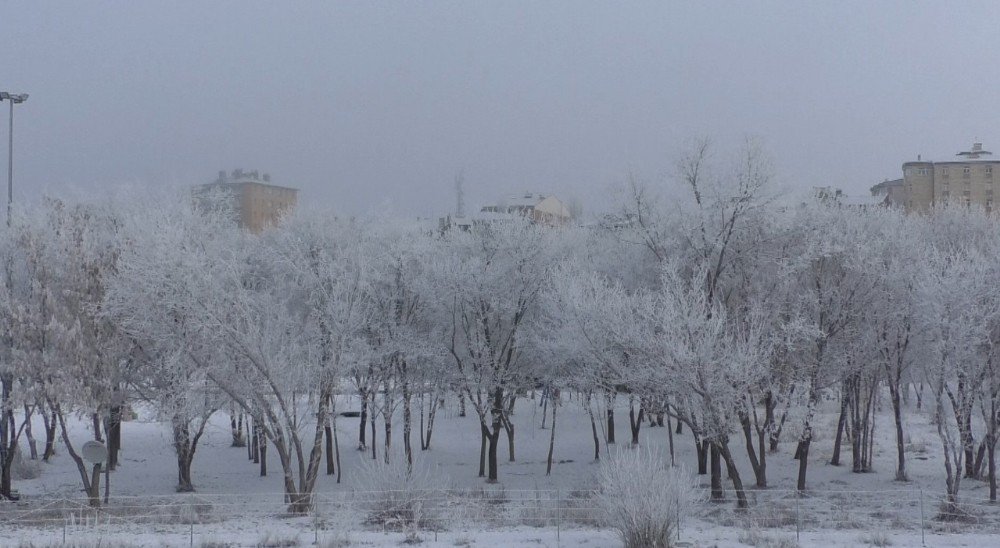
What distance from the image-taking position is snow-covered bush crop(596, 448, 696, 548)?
1502 centimetres

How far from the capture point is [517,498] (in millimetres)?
24578

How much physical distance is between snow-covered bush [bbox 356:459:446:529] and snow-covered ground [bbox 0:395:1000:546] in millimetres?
456

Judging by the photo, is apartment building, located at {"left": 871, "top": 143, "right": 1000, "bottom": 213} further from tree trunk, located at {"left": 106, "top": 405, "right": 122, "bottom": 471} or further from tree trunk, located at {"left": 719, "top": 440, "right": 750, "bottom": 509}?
tree trunk, located at {"left": 106, "top": 405, "right": 122, "bottom": 471}

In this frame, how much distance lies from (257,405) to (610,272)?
15651 mm

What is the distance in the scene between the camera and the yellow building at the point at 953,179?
284ft

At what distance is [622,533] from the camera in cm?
1545

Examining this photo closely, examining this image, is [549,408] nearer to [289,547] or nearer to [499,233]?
[499,233]

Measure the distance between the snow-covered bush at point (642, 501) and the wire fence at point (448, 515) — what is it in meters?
1.24

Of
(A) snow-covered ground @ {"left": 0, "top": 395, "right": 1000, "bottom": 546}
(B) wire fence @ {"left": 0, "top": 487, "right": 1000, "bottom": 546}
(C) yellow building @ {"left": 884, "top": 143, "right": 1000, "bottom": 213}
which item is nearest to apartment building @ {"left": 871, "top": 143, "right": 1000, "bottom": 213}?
(C) yellow building @ {"left": 884, "top": 143, "right": 1000, "bottom": 213}

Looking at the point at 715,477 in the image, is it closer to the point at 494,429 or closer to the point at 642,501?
the point at 494,429

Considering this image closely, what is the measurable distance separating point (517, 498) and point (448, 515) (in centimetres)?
660

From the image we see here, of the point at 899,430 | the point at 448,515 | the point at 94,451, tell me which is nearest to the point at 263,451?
the point at 94,451

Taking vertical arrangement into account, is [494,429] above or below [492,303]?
below

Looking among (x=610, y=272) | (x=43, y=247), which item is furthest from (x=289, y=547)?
(x=610, y=272)
